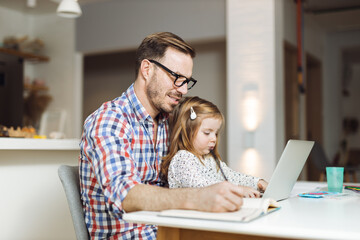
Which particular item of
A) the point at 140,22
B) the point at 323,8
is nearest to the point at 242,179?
the point at 140,22

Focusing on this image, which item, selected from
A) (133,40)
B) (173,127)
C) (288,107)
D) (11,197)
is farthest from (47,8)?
(173,127)

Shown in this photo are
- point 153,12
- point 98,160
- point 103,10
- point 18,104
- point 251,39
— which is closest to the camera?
point 98,160

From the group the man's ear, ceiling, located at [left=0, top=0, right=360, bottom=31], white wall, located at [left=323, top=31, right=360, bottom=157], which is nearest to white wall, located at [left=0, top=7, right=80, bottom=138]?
ceiling, located at [left=0, top=0, right=360, bottom=31]

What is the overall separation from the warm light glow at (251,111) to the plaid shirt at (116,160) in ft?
9.37

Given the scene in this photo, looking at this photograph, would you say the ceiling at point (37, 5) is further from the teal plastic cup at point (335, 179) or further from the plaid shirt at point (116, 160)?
the teal plastic cup at point (335, 179)

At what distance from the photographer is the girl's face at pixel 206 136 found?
5.66 feet

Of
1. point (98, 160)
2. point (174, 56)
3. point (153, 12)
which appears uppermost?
point (153, 12)

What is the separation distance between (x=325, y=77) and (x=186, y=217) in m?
6.71

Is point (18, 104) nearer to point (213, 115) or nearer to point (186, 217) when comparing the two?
point (213, 115)

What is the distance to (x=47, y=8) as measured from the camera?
5.83 m

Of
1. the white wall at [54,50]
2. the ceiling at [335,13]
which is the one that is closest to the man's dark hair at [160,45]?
the white wall at [54,50]

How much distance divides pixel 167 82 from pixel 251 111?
303cm

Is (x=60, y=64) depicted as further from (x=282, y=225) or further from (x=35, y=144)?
(x=282, y=225)

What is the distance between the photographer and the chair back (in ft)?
4.56
